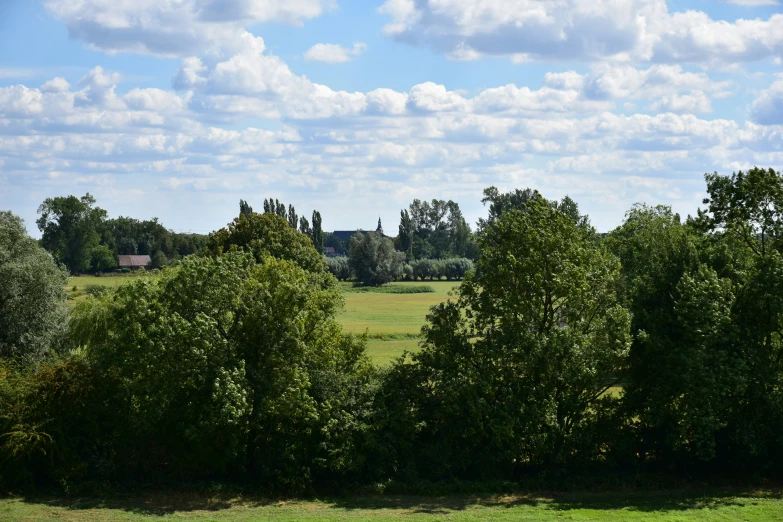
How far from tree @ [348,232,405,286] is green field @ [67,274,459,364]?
353cm

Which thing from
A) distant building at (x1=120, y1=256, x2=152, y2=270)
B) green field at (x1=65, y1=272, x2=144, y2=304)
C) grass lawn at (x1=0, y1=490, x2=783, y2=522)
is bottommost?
grass lawn at (x1=0, y1=490, x2=783, y2=522)

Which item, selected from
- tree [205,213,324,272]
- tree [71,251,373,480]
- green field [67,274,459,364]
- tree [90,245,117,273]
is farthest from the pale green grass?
tree [71,251,373,480]

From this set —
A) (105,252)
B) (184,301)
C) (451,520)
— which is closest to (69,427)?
(184,301)

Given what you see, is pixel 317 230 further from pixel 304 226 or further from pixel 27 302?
pixel 27 302

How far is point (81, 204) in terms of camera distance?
420 ft

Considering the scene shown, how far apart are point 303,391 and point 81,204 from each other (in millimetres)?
110010

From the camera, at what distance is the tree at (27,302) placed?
39062 millimetres

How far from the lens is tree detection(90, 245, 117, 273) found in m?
144

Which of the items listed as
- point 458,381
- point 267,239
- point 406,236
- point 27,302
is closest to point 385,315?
point 267,239

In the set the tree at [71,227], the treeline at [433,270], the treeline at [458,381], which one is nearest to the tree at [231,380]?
the treeline at [458,381]

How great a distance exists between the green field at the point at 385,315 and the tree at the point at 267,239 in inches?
221

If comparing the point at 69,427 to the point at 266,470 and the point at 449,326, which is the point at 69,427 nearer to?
the point at 266,470

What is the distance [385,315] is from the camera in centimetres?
8819

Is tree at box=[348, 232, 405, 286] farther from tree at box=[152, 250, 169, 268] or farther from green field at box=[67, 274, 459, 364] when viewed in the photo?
tree at box=[152, 250, 169, 268]
